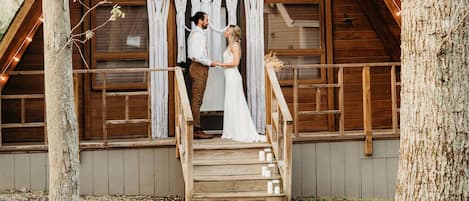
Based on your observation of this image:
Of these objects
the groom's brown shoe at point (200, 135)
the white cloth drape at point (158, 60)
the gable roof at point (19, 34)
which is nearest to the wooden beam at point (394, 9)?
the groom's brown shoe at point (200, 135)

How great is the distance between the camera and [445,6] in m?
3.66

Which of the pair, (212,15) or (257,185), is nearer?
(257,185)

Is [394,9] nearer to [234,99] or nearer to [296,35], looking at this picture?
[296,35]

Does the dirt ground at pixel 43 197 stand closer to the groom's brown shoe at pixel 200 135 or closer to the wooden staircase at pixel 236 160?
the wooden staircase at pixel 236 160

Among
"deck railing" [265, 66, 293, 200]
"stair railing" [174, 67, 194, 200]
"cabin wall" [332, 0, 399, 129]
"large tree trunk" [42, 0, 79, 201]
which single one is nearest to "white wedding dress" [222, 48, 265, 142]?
"deck railing" [265, 66, 293, 200]

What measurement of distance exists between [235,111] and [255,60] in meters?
1.08

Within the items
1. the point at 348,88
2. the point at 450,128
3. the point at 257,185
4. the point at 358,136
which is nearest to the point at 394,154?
the point at 358,136

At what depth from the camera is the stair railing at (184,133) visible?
648cm

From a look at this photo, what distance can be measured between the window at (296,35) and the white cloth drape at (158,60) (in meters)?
1.54

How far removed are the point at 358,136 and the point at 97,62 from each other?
3.83m

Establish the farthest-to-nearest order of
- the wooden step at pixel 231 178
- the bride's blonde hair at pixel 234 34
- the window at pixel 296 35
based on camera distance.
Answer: the window at pixel 296 35 → the bride's blonde hair at pixel 234 34 → the wooden step at pixel 231 178

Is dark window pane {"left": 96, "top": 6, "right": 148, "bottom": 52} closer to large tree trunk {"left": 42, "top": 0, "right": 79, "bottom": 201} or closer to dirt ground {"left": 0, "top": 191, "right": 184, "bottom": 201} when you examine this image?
dirt ground {"left": 0, "top": 191, "right": 184, "bottom": 201}

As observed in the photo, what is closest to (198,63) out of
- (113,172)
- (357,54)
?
(113,172)

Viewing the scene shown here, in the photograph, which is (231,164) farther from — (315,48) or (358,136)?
(315,48)
